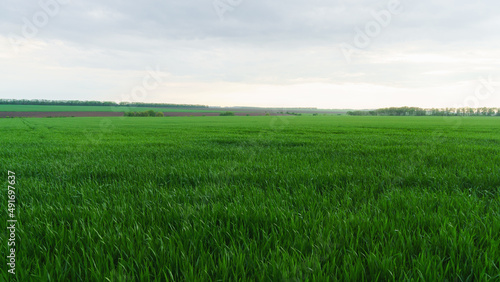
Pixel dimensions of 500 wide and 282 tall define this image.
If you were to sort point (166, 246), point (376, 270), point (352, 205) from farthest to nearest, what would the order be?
point (352, 205) < point (166, 246) < point (376, 270)

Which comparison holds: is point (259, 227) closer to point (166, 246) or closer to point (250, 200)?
point (250, 200)

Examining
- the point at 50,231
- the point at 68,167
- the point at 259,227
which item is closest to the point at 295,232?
the point at 259,227

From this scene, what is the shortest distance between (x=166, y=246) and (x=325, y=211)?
76.8 inches

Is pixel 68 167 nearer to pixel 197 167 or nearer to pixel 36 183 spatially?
pixel 36 183

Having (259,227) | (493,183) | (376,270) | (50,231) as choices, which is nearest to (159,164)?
(50,231)

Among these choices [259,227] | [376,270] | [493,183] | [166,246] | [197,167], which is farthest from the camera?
[197,167]

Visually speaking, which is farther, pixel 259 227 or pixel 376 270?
pixel 259 227

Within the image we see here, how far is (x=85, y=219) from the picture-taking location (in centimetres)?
301

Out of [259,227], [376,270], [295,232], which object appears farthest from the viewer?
[259,227]

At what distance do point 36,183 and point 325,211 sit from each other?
5.09m

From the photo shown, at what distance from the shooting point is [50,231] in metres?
2.54

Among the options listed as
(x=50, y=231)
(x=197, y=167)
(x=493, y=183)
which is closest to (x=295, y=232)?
(x=50, y=231)

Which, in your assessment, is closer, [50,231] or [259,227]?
[50,231]

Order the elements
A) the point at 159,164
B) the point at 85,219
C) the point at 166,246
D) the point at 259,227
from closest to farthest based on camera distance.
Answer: the point at 166,246 < the point at 259,227 < the point at 85,219 < the point at 159,164
